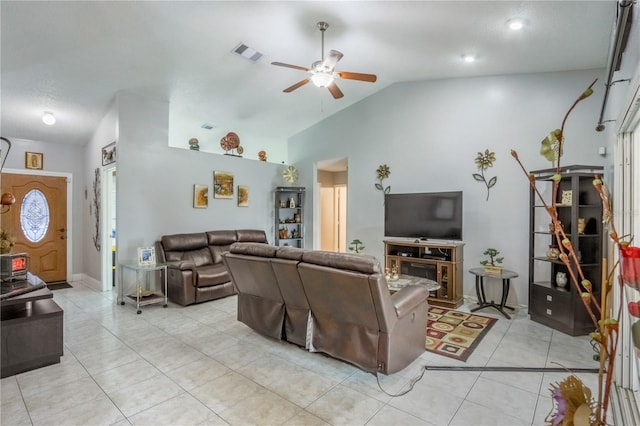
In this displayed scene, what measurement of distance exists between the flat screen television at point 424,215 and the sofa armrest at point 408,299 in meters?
2.14

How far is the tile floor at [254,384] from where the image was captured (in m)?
2.19


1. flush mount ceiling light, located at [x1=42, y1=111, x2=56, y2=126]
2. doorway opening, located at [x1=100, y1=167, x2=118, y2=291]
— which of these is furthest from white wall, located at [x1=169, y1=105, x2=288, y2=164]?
flush mount ceiling light, located at [x1=42, y1=111, x2=56, y2=126]

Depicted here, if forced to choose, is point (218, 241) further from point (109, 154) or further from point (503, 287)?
point (503, 287)

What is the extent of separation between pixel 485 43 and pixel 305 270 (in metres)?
3.32

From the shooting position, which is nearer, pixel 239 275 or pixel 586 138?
pixel 239 275

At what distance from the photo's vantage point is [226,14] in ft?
10.9

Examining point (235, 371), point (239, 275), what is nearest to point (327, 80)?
point (239, 275)

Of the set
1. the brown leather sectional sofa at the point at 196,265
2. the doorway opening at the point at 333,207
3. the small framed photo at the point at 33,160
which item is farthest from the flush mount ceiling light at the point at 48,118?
the doorway opening at the point at 333,207

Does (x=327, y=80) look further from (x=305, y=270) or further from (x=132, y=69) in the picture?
(x=132, y=69)

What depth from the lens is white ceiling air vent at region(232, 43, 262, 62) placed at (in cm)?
394

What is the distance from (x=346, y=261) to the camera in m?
2.48

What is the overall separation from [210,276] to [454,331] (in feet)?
11.0

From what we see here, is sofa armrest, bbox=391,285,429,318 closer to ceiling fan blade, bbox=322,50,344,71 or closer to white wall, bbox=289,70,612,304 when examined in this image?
ceiling fan blade, bbox=322,50,344,71

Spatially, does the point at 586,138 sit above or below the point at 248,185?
above
